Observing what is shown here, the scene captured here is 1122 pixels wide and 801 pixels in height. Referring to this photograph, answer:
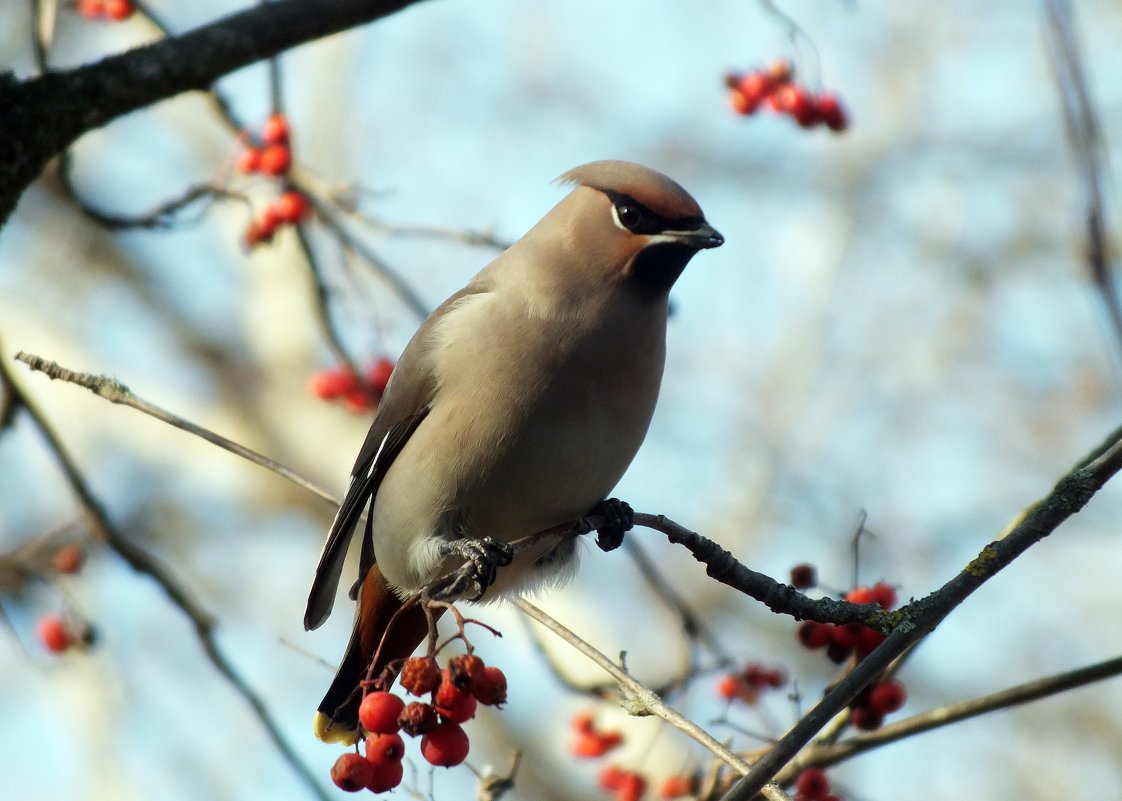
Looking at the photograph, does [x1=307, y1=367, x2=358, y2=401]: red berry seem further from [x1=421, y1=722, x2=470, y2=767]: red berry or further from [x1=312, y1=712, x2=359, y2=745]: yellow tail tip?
[x1=421, y1=722, x2=470, y2=767]: red berry

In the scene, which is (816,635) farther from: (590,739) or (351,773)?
(590,739)

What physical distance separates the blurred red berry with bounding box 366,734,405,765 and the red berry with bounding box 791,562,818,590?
1258 mm

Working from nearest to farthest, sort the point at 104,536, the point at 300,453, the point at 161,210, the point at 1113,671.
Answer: the point at 1113,671, the point at 104,536, the point at 161,210, the point at 300,453

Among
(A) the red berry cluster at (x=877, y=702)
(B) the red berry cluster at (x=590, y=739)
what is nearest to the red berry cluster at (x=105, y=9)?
(B) the red berry cluster at (x=590, y=739)

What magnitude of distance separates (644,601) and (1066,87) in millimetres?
9452

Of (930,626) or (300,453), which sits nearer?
(930,626)

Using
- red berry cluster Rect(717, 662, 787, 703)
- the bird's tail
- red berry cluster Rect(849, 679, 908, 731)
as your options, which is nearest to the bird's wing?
the bird's tail

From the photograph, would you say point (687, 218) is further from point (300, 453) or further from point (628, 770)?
point (300, 453)

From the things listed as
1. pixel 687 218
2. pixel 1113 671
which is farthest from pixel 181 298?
pixel 1113 671

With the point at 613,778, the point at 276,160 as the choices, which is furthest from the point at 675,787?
the point at 276,160

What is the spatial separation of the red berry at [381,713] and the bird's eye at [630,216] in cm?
163

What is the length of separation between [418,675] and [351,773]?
0.28 metres

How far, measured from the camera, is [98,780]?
404 inches

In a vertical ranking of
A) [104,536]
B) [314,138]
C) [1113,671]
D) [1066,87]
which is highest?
[1066,87]
